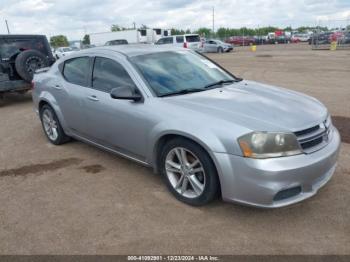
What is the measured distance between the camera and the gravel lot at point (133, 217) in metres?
3.04

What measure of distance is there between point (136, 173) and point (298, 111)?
7.01 feet

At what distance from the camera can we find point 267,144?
3.05m

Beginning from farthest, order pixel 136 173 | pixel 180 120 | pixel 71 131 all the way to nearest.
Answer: pixel 71 131 → pixel 136 173 → pixel 180 120

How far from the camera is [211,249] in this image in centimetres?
298

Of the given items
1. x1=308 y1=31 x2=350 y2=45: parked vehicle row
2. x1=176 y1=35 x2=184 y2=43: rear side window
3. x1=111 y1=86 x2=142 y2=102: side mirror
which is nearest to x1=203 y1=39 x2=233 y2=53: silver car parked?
x1=176 y1=35 x2=184 y2=43: rear side window

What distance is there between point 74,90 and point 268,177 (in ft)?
10.0

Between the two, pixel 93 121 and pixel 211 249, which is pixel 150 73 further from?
pixel 211 249

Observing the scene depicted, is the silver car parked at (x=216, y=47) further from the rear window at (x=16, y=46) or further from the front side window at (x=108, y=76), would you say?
the front side window at (x=108, y=76)

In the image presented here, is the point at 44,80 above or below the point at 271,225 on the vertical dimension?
above

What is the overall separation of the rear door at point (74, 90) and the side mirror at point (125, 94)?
1032mm

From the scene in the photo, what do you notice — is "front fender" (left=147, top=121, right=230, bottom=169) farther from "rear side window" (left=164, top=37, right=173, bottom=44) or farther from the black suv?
"rear side window" (left=164, top=37, right=173, bottom=44)

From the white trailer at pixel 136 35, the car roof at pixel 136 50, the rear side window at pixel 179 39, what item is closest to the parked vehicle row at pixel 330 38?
the rear side window at pixel 179 39

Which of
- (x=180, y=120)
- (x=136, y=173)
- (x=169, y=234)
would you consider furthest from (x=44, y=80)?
(x=169, y=234)

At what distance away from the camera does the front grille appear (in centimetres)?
317
